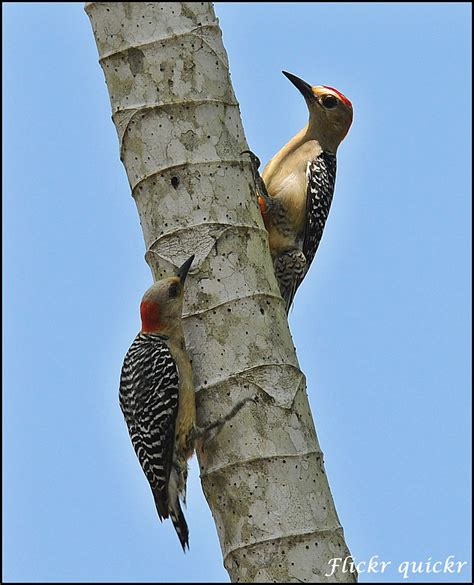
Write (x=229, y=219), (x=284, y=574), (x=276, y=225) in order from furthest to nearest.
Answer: (x=276, y=225), (x=229, y=219), (x=284, y=574)

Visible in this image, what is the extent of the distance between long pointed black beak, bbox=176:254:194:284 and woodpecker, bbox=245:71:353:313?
153 centimetres

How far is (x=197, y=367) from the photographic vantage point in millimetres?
4590

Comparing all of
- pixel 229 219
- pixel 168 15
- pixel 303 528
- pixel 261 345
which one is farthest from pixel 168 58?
pixel 303 528

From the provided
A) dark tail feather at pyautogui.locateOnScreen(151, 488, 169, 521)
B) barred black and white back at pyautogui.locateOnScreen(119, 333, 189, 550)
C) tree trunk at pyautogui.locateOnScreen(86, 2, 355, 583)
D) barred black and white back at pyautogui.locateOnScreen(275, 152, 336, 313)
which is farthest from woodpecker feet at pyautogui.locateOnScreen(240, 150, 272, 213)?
dark tail feather at pyautogui.locateOnScreen(151, 488, 169, 521)

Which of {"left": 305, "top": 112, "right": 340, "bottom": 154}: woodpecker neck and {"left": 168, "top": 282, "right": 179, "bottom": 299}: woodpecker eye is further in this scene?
{"left": 305, "top": 112, "right": 340, "bottom": 154}: woodpecker neck

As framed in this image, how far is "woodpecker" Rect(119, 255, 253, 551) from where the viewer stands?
521 centimetres

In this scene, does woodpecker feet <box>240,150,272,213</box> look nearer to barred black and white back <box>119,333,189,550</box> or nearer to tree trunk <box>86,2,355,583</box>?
tree trunk <box>86,2,355,583</box>

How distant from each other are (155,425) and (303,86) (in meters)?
3.34

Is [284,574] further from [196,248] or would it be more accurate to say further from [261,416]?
[196,248]

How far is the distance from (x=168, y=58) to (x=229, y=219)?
33.9 inches

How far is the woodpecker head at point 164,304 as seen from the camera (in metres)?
4.80

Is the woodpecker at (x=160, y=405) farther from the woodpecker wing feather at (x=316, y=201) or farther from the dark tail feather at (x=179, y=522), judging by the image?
the woodpecker wing feather at (x=316, y=201)

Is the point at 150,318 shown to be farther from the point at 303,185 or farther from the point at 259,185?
the point at 303,185

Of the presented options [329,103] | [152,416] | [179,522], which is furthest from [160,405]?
[329,103]
